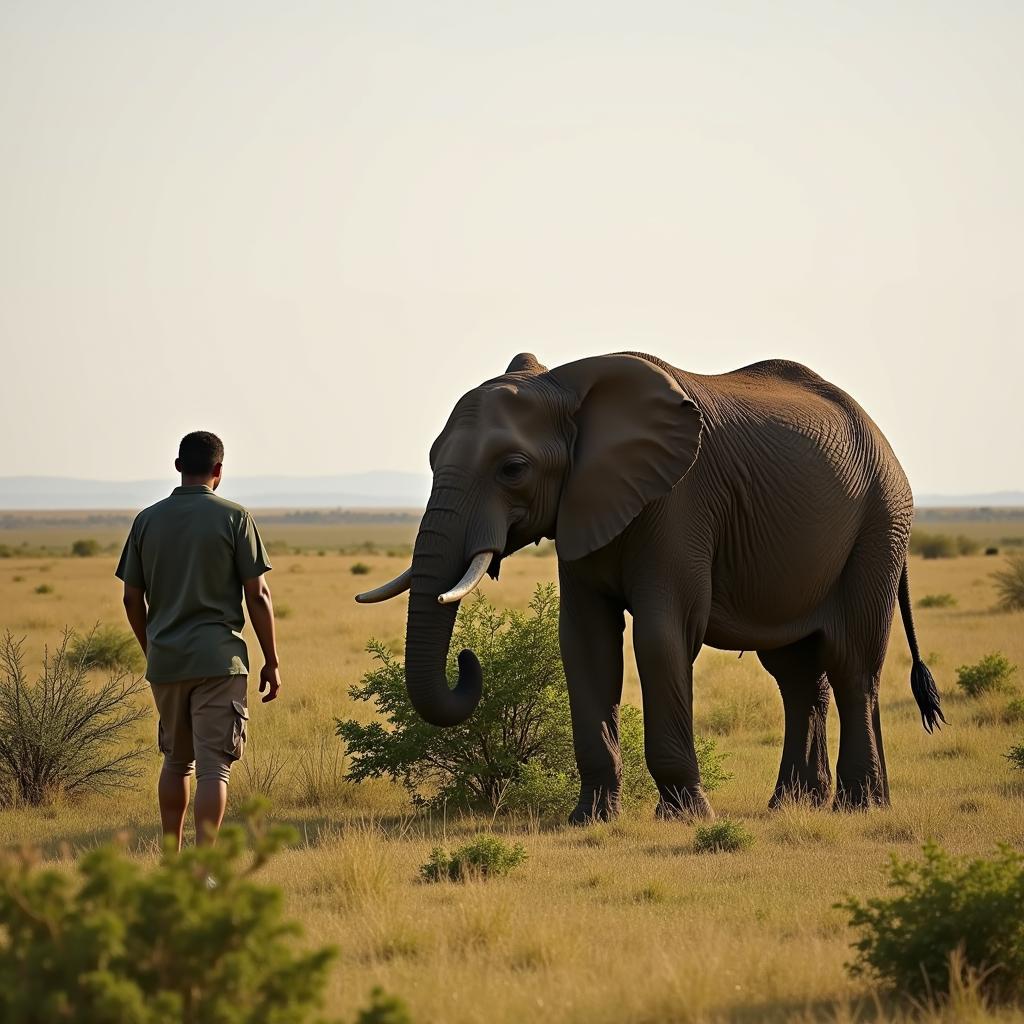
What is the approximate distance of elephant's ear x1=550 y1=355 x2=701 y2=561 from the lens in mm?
9742

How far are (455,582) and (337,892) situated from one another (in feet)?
7.07

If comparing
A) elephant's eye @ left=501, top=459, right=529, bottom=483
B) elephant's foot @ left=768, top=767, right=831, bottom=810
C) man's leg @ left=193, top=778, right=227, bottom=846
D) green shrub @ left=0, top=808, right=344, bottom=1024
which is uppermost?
elephant's eye @ left=501, top=459, right=529, bottom=483

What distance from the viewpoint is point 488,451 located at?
9422 mm

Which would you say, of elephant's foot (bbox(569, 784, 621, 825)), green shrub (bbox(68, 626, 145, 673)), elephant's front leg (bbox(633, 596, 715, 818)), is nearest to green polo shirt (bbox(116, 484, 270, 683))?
elephant's front leg (bbox(633, 596, 715, 818))

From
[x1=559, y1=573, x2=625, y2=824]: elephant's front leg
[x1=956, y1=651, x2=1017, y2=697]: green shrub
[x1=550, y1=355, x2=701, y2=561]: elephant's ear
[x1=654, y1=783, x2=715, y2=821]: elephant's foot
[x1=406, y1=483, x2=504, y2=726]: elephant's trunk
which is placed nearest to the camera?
[x1=406, y1=483, x2=504, y2=726]: elephant's trunk

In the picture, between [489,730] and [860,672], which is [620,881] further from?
[860,672]

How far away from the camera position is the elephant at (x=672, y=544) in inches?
371

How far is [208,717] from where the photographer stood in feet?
24.7

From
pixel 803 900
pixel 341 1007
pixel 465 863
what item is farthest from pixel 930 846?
pixel 465 863

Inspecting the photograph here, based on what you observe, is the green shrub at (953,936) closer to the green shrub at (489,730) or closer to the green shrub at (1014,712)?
the green shrub at (489,730)

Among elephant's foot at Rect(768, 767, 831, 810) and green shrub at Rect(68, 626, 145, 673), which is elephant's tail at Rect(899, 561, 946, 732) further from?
green shrub at Rect(68, 626, 145, 673)

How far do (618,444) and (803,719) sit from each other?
3.00 m

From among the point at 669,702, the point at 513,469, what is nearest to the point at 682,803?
the point at 669,702

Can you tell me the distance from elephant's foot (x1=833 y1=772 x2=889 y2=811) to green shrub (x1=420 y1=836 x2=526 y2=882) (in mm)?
3429
